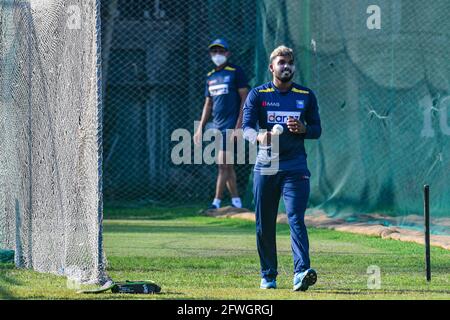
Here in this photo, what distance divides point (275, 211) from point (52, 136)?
2295mm

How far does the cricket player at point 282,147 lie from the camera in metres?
8.84

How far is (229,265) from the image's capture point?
10.7 meters

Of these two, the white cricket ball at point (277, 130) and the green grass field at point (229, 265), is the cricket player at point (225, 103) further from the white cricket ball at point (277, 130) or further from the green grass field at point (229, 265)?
the white cricket ball at point (277, 130)

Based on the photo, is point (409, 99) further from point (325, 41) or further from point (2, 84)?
point (2, 84)

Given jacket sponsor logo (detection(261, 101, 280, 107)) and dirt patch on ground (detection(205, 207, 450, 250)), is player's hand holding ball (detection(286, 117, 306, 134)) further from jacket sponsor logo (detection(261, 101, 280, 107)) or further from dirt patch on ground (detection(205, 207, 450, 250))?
dirt patch on ground (detection(205, 207, 450, 250))

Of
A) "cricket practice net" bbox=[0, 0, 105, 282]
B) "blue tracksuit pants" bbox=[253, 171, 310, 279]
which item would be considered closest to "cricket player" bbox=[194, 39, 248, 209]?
"cricket practice net" bbox=[0, 0, 105, 282]

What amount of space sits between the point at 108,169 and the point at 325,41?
5028 mm

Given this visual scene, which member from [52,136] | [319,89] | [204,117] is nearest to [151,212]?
[204,117]

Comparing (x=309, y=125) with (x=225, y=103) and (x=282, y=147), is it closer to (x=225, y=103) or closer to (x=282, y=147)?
(x=282, y=147)

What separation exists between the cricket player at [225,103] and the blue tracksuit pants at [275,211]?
285 inches

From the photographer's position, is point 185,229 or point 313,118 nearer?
point 313,118

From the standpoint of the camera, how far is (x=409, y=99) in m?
14.6
